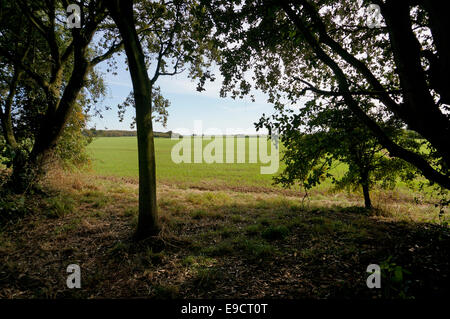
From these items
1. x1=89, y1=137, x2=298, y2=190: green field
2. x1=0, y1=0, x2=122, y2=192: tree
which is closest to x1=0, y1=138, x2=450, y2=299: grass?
x1=0, y1=0, x2=122, y2=192: tree

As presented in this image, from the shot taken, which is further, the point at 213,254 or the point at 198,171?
the point at 198,171

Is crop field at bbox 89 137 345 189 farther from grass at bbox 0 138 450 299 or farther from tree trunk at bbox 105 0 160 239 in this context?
tree trunk at bbox 105 0 160 239

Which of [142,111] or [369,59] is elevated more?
[369,59]

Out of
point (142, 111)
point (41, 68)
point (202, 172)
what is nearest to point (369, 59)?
point (142, 111)

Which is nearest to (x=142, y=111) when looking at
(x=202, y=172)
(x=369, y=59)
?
(x=369, y=59)

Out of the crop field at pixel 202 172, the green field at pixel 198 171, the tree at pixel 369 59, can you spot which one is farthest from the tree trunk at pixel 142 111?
the green field at pixel 198 171

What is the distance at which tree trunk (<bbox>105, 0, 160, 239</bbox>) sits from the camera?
5078 mm

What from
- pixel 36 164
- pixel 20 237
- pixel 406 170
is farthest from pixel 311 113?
pixel 36 164

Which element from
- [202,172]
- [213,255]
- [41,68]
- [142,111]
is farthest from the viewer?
[202,172]

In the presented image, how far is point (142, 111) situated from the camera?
17.4 feet

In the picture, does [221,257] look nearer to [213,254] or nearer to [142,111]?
[213,254]

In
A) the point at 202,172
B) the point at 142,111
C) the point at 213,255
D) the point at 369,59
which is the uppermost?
the point at 369,59

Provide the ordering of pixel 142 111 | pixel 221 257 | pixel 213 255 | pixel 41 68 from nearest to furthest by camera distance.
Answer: pixel 221 257 → pixel 213 255 → pixel 142 111 → pixel 41 68
